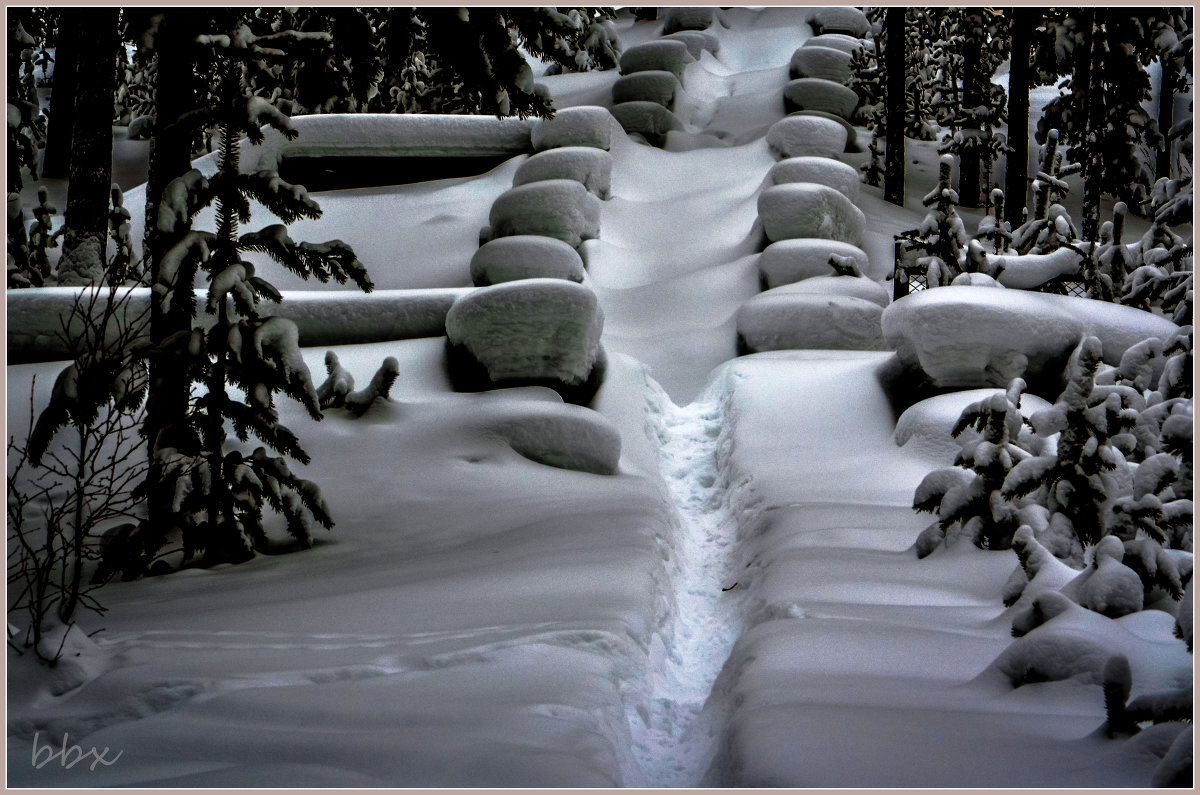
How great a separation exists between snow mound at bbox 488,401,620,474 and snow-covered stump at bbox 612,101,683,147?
11.0 m

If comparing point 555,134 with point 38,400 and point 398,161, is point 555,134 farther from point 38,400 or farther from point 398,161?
point 38,400

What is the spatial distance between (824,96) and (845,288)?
8.68 metres

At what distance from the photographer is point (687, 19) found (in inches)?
993

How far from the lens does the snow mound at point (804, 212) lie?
12.2 meters

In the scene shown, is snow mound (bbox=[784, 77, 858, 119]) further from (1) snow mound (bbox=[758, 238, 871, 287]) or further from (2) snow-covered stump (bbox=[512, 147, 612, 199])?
(1) snow mound (bbox=[758, 238, 871, 287])

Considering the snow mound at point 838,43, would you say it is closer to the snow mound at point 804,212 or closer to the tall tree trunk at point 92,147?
the snow mound at point 804,212

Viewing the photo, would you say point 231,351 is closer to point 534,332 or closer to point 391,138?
point 534,332

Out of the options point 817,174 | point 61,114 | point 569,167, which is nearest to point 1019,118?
point 817,174

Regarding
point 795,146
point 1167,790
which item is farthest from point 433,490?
point 795,146

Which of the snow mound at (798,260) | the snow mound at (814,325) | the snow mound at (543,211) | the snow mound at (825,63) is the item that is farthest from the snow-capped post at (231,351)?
the snow mound at (825,63)

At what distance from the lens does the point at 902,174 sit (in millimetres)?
15828

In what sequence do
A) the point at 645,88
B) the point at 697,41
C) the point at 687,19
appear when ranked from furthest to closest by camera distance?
the point at 687,19
the point at 697,41
the point at 645,88

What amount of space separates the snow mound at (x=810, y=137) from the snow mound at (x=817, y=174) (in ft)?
7.05

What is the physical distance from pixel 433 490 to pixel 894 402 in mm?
3890
